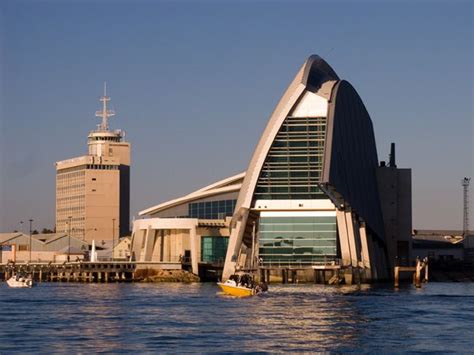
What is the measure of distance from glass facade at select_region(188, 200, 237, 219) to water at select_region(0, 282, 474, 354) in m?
46.9

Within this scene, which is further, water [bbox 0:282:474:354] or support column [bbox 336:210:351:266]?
support column [bbox 336:210:351:266]

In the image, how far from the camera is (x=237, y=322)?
64562 millimetres

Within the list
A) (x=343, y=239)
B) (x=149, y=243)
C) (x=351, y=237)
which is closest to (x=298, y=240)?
(x=343, y=239)

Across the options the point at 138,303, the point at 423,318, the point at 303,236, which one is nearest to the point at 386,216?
the point at 303,236

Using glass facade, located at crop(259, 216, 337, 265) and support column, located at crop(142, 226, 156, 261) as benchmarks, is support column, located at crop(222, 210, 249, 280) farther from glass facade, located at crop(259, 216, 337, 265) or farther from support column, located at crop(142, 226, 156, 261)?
support column, located at crop(142, 226, 156, 261)

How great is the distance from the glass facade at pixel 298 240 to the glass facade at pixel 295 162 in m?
2.25

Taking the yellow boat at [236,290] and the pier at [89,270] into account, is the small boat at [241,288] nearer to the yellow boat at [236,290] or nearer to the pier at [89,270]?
the yellow boat at [236,290]

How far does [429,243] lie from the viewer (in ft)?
566

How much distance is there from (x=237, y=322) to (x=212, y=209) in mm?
75690

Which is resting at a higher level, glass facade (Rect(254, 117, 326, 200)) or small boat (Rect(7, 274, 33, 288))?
glass facade (Rect(254, 117, 326, 200))

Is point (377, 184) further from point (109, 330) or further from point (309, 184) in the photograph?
point (109, 330)

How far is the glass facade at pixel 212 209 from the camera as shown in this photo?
454ft

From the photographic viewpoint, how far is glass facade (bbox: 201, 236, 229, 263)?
134625 mm

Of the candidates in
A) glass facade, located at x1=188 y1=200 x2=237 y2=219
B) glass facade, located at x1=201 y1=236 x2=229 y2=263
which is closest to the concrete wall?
glass facade, located at x1=188 y1=200 x2=237 y2=219
